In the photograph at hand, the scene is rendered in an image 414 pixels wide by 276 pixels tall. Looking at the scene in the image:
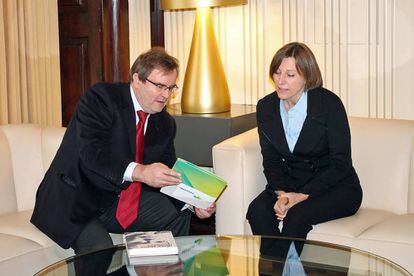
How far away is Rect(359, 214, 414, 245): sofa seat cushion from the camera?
334 cm

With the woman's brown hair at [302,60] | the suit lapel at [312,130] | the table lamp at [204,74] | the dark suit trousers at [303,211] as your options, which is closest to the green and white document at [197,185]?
the dark suit trousers at [303,211]

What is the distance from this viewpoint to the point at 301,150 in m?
3.73

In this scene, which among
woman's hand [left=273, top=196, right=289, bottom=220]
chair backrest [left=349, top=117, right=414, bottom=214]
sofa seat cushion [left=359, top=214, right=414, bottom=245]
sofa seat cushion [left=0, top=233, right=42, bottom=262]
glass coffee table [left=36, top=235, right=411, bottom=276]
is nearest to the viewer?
glass coffee table [left=36, top=235, right=411, bottom=276]

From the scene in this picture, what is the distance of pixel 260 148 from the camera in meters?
3.92

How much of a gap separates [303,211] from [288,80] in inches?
24.0

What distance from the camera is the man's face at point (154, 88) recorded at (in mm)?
3266

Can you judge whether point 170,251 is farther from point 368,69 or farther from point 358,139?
point 368,69

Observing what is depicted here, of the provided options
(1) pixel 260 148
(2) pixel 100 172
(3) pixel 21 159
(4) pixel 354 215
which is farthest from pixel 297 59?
(3) pixel 21 159

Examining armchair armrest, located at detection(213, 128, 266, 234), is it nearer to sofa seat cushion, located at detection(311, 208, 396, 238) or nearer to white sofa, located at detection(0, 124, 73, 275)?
sofa seat cushion, located at detection(311, 208, 396, 238)

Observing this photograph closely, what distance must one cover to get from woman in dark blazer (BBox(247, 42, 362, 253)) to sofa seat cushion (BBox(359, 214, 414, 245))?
20 centimetres

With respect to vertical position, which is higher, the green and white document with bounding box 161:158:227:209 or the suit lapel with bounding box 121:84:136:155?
the suit lapel with bounding box 121:84:136:155

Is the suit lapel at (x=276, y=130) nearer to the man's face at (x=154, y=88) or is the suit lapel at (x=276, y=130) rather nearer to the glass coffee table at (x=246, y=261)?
the man's face at (x=154, y=88)

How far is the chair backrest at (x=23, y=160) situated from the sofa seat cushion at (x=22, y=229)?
12 centimetres

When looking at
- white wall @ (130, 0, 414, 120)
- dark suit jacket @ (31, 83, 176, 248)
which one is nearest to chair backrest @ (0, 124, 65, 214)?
dark suit jacket @ (31, 83, 176, 248)
